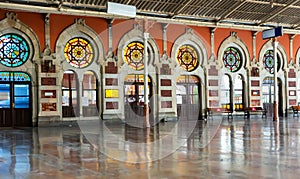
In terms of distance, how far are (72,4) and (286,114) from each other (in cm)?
1429

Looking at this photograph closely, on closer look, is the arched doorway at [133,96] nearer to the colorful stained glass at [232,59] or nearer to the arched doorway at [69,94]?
the arched doorway at [69,94]

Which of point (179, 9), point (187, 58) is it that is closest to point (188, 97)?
point (187, 58)

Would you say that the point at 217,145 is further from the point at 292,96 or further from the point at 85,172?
the point at 292,96

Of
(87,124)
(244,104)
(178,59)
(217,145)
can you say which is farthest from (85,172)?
(244,104)

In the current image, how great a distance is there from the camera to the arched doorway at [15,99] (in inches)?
650

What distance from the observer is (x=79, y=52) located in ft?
58.7

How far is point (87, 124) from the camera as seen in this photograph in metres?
17.5

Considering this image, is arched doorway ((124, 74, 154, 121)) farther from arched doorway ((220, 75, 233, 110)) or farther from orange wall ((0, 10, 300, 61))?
arched doorway ((220, 75, 233, 110))

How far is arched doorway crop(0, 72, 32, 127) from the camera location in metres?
16.5

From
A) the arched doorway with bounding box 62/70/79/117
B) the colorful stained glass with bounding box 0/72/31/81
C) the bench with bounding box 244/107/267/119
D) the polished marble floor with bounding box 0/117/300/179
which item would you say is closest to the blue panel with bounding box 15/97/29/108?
the colorful stained glass with bounding box 0/72/31/81

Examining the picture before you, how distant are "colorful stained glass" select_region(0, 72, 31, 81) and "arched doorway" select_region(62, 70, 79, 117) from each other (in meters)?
1.69

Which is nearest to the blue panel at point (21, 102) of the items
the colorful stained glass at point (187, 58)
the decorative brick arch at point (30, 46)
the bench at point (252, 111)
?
the decorative brick arch at point (30, 46)

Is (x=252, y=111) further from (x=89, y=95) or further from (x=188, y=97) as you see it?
(x=89, y=95)

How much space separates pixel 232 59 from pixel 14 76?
11971 mm
